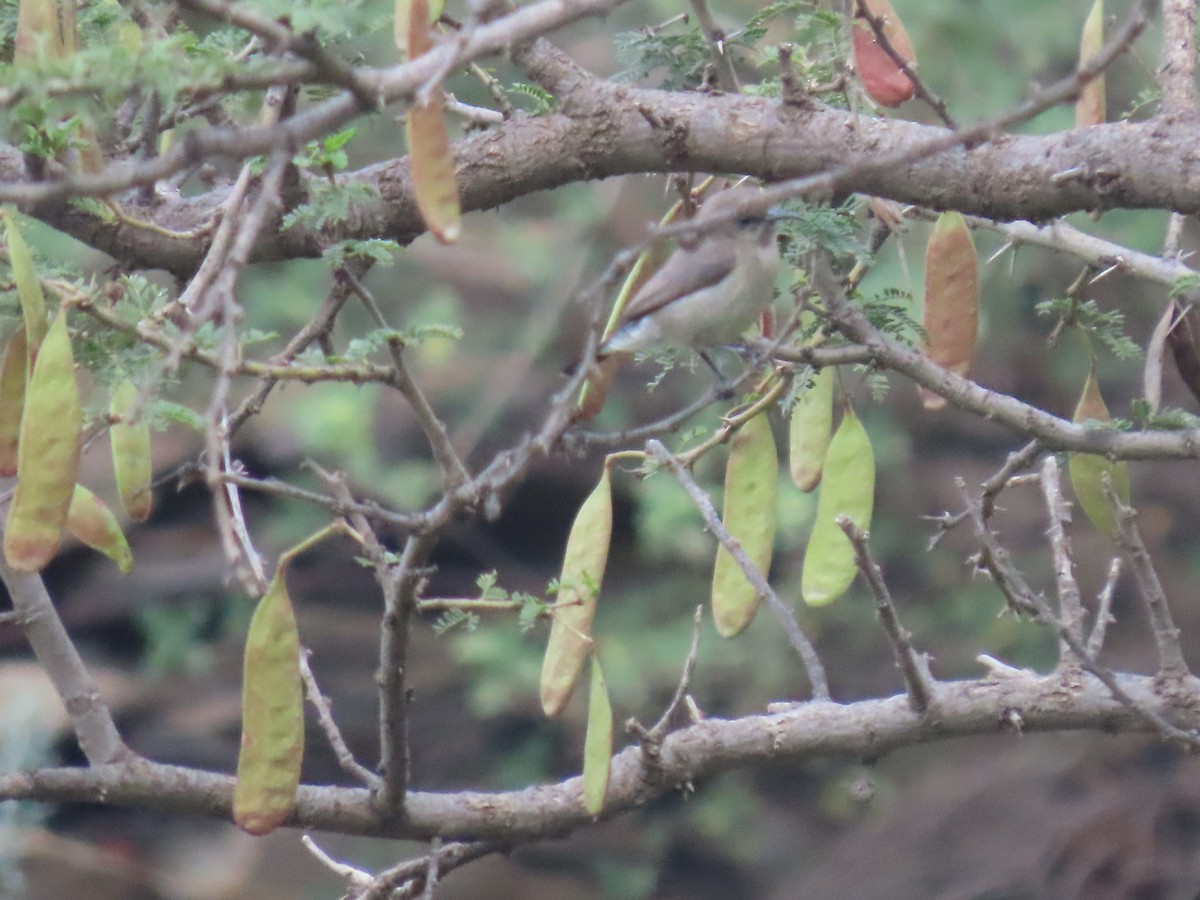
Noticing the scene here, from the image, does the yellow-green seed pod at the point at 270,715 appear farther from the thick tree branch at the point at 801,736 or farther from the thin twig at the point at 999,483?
the thin twig at the point at 999,483

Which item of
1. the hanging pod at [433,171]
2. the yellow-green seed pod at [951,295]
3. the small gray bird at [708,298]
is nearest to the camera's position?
the hanging pod at [433,171]

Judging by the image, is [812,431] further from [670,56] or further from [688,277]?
[688,277]

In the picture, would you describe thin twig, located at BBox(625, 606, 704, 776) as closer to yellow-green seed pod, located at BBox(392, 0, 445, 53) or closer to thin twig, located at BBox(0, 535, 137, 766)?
thin twig, located at BBox(0, 535, 137, 766)

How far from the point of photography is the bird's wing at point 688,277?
2.48m

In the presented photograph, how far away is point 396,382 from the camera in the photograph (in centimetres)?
135

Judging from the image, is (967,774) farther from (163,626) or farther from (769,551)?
(769,551)

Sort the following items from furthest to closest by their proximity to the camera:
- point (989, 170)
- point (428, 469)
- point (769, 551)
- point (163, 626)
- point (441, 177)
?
point (163, 626) → point (428, 469) → point (769, 551) → point (989, 170) → point (441, 177)

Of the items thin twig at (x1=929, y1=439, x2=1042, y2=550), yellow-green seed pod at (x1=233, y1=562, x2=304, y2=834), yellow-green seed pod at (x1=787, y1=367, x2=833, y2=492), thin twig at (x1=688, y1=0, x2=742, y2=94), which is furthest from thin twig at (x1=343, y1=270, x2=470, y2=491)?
thin twig at (x1=929, y1=439, x2=1042, y2=550)

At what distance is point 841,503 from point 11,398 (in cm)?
96

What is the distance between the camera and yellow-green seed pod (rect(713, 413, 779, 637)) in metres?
1.76

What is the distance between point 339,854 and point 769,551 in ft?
10.6

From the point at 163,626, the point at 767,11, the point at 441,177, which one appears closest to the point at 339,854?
the point at 163,626

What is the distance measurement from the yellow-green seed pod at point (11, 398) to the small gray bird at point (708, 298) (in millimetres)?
1097

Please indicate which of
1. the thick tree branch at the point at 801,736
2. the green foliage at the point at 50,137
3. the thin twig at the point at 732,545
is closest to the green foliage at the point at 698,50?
the thin twig at the point at 732,545
